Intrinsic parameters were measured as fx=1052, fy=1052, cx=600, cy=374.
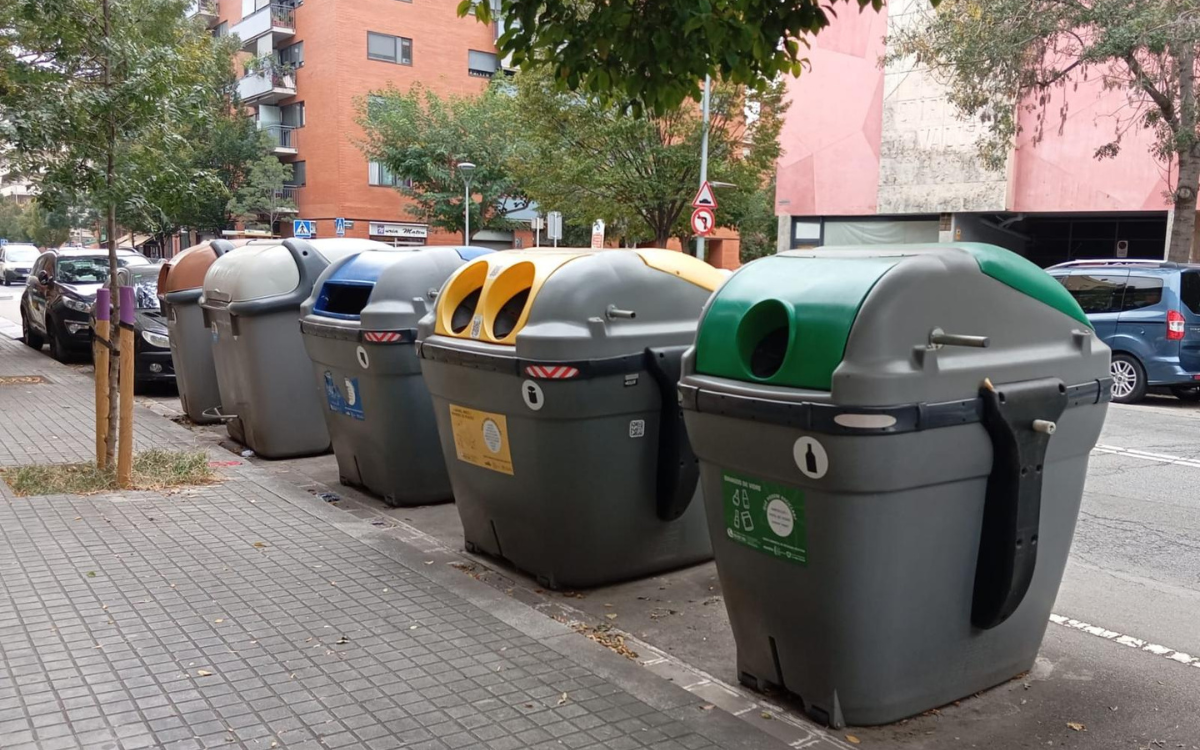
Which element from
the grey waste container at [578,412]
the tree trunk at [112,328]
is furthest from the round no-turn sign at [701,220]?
the grey waste container at [578,412]

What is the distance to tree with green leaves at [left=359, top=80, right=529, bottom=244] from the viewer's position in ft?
127

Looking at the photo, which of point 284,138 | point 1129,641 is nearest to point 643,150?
point 1129,641

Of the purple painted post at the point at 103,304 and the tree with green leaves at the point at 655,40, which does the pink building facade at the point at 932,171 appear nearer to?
the tree with green leaves at the point at 655,40

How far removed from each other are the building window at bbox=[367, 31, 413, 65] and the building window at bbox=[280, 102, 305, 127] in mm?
4379

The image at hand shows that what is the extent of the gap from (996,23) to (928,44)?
10.4ft

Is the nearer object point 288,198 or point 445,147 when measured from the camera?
point 445,147

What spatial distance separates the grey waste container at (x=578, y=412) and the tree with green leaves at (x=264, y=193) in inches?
1476

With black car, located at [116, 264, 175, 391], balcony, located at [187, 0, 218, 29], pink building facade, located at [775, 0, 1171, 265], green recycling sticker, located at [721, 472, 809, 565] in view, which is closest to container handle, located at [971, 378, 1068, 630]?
green recycling sticker, located at [721, 472, 809, 565]

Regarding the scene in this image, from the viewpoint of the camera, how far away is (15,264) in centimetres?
4659

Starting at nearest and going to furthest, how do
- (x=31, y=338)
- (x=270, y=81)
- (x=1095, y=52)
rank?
(x=1095, y=52) → (x=31, y=338) → (x=270, y=81)

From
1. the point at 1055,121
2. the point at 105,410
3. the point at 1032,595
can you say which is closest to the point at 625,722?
the point at 1032,595

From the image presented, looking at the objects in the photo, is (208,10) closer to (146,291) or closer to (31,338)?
(31,338)

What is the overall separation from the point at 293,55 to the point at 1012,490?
45879 millimetres

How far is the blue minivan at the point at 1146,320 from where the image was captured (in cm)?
1309
